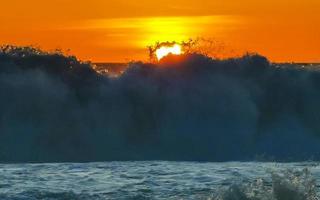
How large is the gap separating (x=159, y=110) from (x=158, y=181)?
9.17 metres

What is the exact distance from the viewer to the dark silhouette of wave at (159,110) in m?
22.6

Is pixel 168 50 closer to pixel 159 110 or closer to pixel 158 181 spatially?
pixel 159 110

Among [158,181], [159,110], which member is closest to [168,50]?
[159,110]

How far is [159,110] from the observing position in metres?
25.0

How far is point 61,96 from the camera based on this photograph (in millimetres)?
25047

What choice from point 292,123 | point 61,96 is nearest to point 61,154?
point 61,96

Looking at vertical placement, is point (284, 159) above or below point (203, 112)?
below

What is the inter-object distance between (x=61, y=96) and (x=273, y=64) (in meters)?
7.13

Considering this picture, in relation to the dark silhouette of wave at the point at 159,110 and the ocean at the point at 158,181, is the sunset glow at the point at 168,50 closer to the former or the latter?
the dark silhouette of wave at the point at 159,110

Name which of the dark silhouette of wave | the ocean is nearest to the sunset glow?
the dark silhouette of wave

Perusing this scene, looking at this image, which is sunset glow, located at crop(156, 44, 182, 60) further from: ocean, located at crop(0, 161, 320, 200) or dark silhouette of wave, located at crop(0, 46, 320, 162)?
ocean, located at crop(0, 161, 320, 200)

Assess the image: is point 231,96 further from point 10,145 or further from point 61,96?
point 10,145

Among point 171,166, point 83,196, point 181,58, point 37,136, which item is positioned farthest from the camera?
point 181,58

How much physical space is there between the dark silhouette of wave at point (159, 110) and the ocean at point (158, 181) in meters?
3.00
